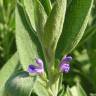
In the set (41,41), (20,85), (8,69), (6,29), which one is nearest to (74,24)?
(41,41)

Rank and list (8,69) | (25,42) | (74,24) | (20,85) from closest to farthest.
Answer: (20,85) < (74,24) < (25,42) < (8,69)

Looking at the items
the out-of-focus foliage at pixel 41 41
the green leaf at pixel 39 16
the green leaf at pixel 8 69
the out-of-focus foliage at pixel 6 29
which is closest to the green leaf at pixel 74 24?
the out-of-focus foliage at pixel 41 41

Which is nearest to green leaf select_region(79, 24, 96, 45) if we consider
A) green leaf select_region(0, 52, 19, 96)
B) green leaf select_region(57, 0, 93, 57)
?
green leaf select_region(0, 52, 19, 96)

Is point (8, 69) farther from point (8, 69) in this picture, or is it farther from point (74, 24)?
point (74, 24)

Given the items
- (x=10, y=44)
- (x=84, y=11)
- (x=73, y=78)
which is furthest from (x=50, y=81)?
(x=73, y=78)

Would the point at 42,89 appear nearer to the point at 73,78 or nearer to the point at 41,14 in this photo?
the point at 41,14

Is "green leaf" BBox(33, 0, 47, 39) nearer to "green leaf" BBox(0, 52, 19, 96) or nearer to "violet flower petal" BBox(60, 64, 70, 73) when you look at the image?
"violet flower petal" BBox(60, 64, 70, 73)

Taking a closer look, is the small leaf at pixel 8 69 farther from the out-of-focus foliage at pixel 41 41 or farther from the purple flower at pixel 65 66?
the purple flower at pixel 65 66
